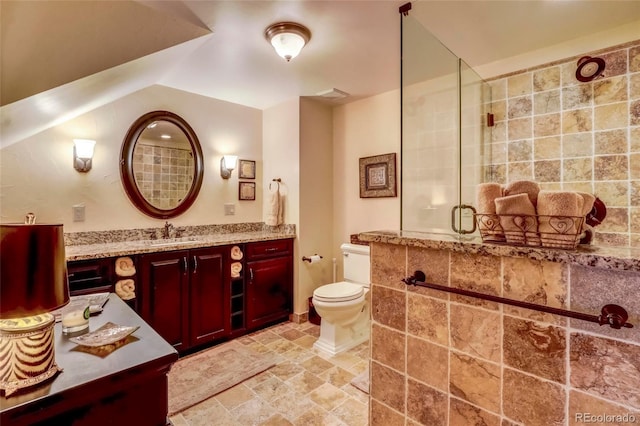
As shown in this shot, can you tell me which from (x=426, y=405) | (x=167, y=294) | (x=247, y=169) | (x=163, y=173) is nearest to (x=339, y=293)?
(x=167, y=294)

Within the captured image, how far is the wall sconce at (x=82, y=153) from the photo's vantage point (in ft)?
7.48

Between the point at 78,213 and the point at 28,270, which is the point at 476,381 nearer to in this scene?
the point at 28,270

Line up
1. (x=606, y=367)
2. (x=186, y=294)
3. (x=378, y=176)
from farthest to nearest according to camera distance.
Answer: (x=378, y=176), (x=186, y=294), (x=606, y=367)

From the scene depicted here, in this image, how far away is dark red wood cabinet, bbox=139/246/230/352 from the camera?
2207 millimetres

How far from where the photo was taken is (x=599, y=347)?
2.40ft

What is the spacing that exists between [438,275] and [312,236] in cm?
227

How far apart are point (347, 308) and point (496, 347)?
159 cm

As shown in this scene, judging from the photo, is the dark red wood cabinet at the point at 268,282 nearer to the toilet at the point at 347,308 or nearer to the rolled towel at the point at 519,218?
the toilet at the point at 347,308

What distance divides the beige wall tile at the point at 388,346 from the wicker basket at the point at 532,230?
47cm

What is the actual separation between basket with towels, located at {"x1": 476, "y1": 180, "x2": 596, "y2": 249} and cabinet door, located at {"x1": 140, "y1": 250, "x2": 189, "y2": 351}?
2138 mm

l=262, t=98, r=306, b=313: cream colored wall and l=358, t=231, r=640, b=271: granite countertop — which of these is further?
l=262, t=98, r=306, b=313: cream colored wall

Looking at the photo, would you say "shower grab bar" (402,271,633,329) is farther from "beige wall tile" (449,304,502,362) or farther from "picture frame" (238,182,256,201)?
"picture frame" (238,182,256,201)

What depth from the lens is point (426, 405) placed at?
103cm

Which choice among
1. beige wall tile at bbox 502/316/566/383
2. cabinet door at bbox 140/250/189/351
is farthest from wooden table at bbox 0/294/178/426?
cabinet door at bbox 140/250/189/351
